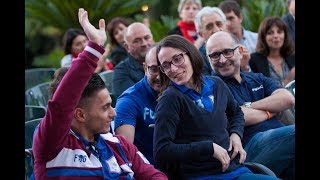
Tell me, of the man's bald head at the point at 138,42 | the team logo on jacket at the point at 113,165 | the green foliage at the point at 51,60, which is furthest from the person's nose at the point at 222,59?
the green foliage at the point at 51,60

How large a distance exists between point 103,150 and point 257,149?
1455 millimetres

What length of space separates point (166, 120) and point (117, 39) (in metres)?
5.09

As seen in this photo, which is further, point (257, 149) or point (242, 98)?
point (242, 98)

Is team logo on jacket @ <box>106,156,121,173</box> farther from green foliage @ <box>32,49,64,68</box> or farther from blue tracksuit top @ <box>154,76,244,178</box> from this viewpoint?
green foliage @ <box>32,49,64,68</box>

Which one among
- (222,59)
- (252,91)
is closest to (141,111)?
(222,59)

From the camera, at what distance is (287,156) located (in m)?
4.22

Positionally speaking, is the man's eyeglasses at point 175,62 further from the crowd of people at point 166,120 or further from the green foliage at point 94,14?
the green foliage at point 94,14

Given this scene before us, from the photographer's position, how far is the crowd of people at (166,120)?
2822mm

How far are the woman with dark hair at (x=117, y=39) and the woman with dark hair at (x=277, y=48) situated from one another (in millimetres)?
1907

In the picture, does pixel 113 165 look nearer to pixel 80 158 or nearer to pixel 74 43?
pixel 80 158

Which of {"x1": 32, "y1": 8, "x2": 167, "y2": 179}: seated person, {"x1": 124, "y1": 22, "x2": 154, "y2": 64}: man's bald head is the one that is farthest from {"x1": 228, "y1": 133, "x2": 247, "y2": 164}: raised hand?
{"x1": 124, "y1": 22, "x2": 154, "y2": 64}: man's bald head
